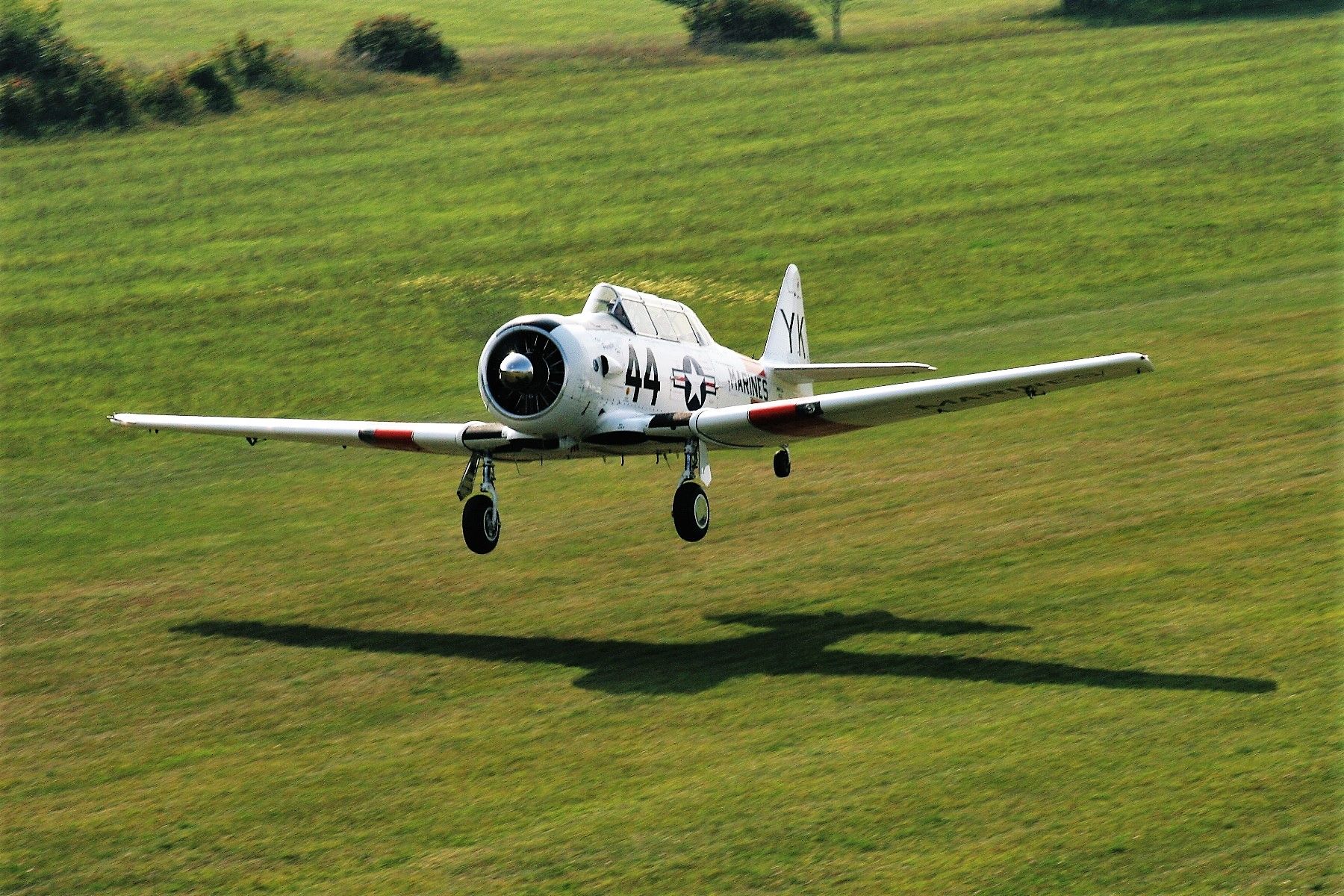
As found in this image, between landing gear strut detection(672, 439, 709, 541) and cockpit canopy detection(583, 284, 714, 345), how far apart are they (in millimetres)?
1901

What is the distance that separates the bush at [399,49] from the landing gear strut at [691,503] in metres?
50.1

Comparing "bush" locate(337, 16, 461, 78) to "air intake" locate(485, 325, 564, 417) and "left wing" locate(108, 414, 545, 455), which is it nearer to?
"left wing" locate(108, 414, 545, 455)

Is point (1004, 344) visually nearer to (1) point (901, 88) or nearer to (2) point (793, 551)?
(2) point (793, 551)

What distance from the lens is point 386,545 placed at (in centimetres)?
2588

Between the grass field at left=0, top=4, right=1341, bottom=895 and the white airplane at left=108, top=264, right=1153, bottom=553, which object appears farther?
the white airplane at left=108, top=264, right=1153, bottom=553

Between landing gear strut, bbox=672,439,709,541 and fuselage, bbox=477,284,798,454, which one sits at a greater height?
fuselage, bbox=477,284,798,454

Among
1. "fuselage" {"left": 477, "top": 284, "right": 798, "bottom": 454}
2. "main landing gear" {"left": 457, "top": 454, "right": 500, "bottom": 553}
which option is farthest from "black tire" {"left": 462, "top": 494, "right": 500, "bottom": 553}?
"fuselage" {"left": 477, "top": 284, "right": 798, "bottom": 454}

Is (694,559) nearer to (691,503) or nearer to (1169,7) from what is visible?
(691,503)

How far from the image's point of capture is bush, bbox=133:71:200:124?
61094 millimetres

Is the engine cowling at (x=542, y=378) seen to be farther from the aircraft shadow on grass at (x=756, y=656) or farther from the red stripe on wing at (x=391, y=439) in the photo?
A: the aircraft shadow on grass at (x=756, y=656)

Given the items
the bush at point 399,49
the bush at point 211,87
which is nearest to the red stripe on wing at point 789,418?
the bush at point 211,87

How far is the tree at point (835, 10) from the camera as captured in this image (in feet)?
236

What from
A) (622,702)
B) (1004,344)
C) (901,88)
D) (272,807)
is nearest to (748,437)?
(622,702)

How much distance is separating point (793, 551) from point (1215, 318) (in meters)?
17.6
